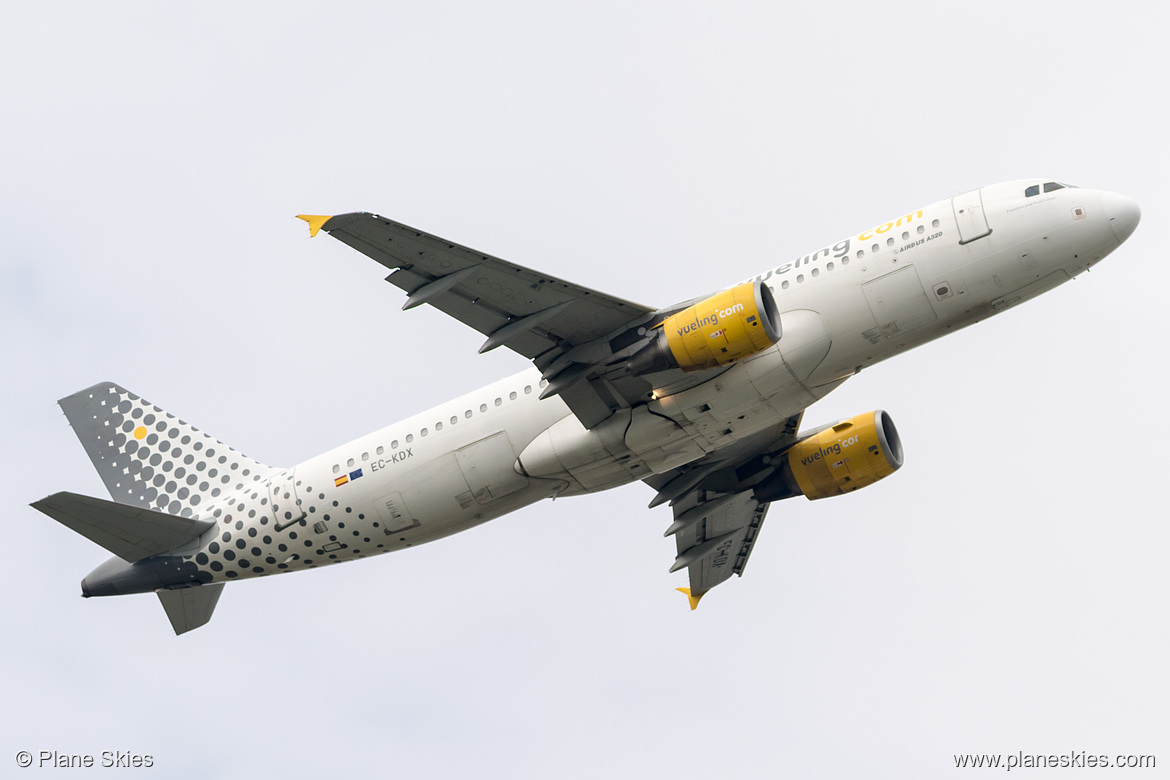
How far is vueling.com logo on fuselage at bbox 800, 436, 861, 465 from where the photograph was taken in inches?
1510

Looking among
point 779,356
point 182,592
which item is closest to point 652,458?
point 779,356

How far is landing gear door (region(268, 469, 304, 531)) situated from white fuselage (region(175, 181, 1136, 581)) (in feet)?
0.14

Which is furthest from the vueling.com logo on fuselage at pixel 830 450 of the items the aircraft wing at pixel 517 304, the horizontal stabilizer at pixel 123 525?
the horizontal stabilizer at pixel 123 525

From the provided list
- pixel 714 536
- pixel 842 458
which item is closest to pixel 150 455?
pixel 714 536

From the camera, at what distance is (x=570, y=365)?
32.4 m

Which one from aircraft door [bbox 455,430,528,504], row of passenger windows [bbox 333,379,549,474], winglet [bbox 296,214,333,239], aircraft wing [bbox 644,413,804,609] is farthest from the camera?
aircraft wing [bbox 644,413,804,609]

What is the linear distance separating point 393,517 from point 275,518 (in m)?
3.83

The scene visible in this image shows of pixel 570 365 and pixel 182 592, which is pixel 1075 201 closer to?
pixel 570 365

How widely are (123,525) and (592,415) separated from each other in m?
14.4

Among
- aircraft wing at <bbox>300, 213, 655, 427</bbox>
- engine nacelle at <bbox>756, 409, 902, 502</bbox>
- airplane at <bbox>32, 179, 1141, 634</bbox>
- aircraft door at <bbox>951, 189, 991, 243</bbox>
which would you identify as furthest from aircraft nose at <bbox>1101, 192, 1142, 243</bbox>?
aircraft wing at <bbox>300, 213, 655, 427</bbox>

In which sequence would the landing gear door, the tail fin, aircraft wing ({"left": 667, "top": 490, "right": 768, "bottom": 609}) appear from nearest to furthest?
1. the landing gear door
2. the tail fin
3. aircraft wing ({"left": 667, "top": 490, "right": 768, "bottom": 609})

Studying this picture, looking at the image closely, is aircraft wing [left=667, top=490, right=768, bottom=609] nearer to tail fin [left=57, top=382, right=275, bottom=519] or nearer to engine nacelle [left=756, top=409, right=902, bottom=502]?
engine nacelle [left=756, top=409, right=902, bottom=502]

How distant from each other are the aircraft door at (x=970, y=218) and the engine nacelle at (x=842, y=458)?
8.98 metres

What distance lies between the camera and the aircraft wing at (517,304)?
94.0 ft
